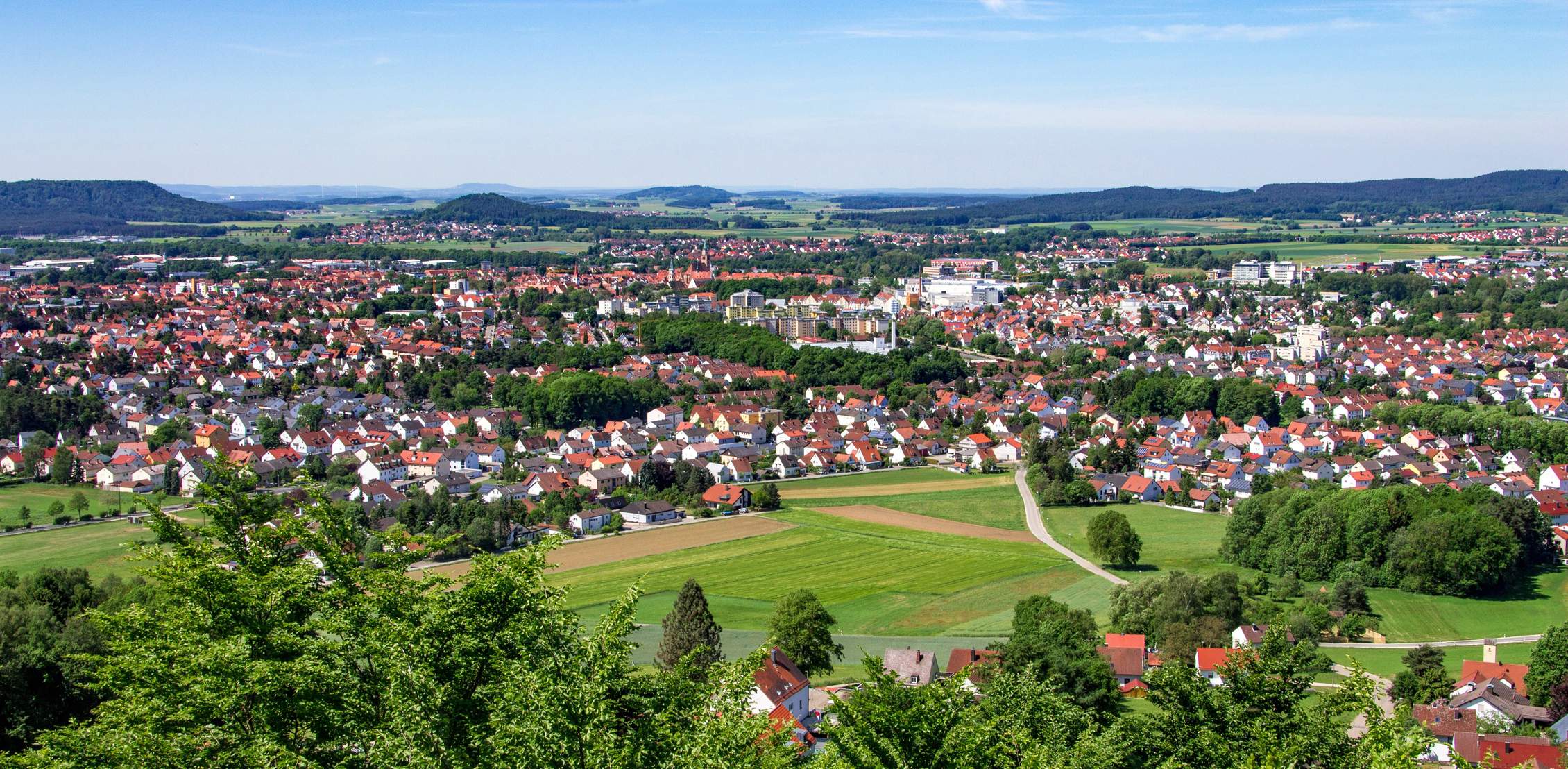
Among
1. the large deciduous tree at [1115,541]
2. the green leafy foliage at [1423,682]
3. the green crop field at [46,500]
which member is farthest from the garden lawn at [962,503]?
the green crop field at [46,500]

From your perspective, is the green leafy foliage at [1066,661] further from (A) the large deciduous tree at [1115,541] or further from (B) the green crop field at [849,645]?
(A) the large deciduous tree at [1115,541]

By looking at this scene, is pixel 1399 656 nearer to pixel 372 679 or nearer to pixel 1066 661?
pixel 1066 661

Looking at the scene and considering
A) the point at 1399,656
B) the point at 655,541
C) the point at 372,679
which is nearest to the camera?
the point at 372,679

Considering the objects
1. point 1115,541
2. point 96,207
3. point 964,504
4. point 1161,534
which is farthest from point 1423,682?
point 96,207

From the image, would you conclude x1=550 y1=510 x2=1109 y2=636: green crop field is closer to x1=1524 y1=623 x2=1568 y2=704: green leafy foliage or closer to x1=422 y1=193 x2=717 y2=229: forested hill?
x1=1524 y1=623 x2=1568 y2=704: green leafy foliage

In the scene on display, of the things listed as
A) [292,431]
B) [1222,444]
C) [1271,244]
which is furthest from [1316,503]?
[1271,244]

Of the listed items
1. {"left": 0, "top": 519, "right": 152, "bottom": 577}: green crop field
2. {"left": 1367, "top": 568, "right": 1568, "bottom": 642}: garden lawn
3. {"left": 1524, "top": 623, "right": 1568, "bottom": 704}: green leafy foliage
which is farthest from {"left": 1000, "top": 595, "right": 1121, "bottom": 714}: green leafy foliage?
{"left": 0, "top": 519, "right": 152, "bottom": 577}: green crop field

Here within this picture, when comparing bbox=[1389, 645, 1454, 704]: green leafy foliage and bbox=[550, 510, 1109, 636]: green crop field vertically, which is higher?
bbox=[1389, 645, 1454, 704]: green leafy foliage
